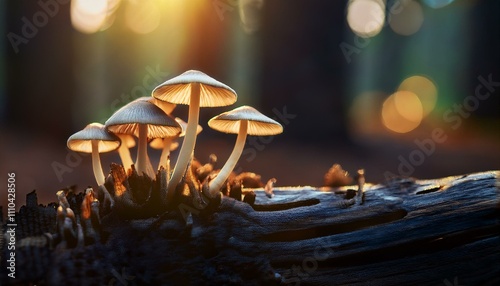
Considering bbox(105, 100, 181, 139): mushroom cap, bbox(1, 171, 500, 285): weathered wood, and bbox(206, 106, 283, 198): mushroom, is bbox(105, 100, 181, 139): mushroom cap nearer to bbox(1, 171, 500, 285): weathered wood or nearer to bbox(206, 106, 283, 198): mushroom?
bbox(206, 106, 283, 198): mushroom

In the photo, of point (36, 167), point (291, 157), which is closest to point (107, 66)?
point (36, 167)

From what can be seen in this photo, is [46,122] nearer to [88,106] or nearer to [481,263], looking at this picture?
[88,106]

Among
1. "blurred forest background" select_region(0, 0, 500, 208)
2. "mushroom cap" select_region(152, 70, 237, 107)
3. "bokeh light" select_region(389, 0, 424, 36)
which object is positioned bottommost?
"mushroom cap" select_region(152, 70, 237, 107)

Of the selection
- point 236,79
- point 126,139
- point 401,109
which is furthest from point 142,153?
point 401,109

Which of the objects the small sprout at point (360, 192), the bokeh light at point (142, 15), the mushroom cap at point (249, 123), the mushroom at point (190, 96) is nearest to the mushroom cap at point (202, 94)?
the mushroom at point (190, 96)

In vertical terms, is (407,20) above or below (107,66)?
above

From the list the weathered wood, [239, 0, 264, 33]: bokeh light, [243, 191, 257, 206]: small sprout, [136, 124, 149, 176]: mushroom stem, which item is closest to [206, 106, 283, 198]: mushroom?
the weathered wood
